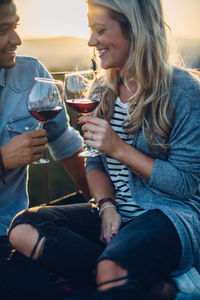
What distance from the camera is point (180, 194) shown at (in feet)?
4.61

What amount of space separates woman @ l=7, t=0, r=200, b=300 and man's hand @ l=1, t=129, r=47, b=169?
0.85 ft

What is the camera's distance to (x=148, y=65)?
1.53m

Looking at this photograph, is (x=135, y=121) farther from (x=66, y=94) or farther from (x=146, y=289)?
(x=146, y=289)

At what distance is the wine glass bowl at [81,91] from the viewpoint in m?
1.47

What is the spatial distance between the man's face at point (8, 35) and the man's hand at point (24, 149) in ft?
1.51

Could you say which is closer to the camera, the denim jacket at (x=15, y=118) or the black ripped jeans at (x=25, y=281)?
the black ripped jeans at (x=25, y=281)

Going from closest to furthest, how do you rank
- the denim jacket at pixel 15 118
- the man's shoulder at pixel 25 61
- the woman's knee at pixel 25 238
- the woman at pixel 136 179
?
the woman at pixel 136 179, the woman's knee at pixel 25 238, the denim jacket at pixel 15 118, the man's shoulder at pixel 25 61

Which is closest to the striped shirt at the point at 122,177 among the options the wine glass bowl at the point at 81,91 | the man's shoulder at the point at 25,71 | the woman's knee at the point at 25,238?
the wine glass bowl at the point at 81,91

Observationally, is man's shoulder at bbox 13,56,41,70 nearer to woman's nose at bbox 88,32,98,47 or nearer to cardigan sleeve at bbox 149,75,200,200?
woman's nose at bbox 88,32,98,47

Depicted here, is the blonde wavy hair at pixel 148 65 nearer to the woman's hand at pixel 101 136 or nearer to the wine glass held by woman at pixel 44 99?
the woman's hand at pixel 101 136

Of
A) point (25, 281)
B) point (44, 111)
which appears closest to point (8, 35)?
point (44, 111)

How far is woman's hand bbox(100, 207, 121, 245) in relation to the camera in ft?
4.69

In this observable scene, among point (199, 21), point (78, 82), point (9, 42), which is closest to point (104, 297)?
point (78, 82)

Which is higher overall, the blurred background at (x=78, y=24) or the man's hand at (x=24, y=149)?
the blurred background at (x=78, y=24)
